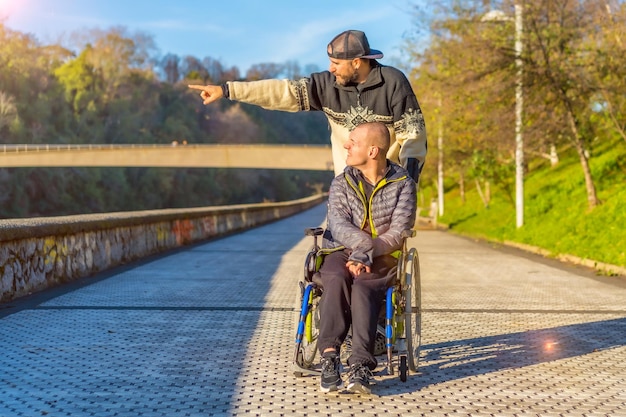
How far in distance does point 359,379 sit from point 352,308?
1.36ft

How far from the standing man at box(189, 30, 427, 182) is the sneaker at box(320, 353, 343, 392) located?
1.37 meters

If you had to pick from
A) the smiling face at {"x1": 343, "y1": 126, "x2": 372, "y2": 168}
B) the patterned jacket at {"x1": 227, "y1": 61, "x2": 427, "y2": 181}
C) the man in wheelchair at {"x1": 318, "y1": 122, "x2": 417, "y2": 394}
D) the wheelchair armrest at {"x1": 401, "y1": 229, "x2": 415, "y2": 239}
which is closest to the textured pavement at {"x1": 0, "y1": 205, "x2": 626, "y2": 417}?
the man in wheelchair at {"x1": 318, "y1": 122, "x2": 417, "y2": 394}

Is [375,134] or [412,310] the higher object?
[375,134]

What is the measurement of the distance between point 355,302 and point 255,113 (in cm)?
16493

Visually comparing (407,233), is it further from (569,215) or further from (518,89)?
(569,215)

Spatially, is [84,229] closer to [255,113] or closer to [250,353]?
[250,353]

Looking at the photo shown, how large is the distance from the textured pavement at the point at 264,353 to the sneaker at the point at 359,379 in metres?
0.06

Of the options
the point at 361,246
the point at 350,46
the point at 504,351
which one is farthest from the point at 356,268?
the point at 504,351

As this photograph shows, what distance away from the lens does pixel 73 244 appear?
444 inches

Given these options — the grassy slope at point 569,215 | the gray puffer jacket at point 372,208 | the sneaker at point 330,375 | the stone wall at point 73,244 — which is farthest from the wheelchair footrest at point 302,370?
the grassy slope at point 569,215

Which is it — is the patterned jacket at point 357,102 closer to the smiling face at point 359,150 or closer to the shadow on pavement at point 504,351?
the smiling face at point 359,150

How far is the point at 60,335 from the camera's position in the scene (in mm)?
6539

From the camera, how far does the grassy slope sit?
628 inches

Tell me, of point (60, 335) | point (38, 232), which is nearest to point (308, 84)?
point (60, 335)
